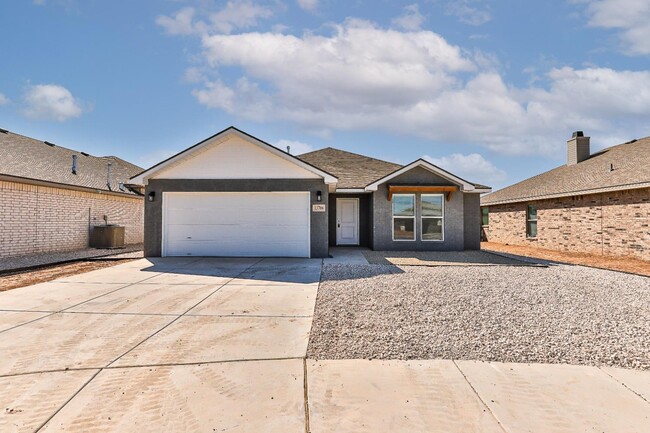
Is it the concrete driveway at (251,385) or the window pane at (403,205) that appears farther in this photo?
the window pane at (403,205)

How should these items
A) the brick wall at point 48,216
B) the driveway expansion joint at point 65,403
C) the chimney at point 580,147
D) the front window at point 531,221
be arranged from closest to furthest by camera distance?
the driveway expansion joint at point 65,403, the brick wall at point 48,216, the front window at point 531,221, the chimney at point 580,147

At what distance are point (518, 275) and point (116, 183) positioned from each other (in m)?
17.8

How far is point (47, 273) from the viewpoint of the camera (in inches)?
339

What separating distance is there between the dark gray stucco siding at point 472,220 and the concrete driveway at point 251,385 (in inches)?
433

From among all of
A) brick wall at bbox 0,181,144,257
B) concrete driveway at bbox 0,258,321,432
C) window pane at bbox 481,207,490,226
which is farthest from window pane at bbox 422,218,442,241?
brick wall at bbox 0,181,144,257

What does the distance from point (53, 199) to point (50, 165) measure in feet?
7.44

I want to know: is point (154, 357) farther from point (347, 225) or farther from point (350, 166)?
point (350, 166)

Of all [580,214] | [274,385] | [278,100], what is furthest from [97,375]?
[580,214]

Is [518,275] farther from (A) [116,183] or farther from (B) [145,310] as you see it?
(A) [116,183]

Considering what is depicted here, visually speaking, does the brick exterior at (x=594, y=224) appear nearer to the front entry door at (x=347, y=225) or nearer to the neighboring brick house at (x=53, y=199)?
the front entry door at (x=347, y=225)

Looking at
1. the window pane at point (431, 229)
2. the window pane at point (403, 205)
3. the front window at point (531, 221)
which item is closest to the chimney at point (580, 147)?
the front window at point (531, 221)

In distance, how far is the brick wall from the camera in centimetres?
1121

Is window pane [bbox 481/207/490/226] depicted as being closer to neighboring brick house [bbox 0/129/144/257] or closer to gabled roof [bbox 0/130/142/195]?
gabled roof [bbox 0/130/142/195]

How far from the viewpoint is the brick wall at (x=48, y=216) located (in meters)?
11.2
